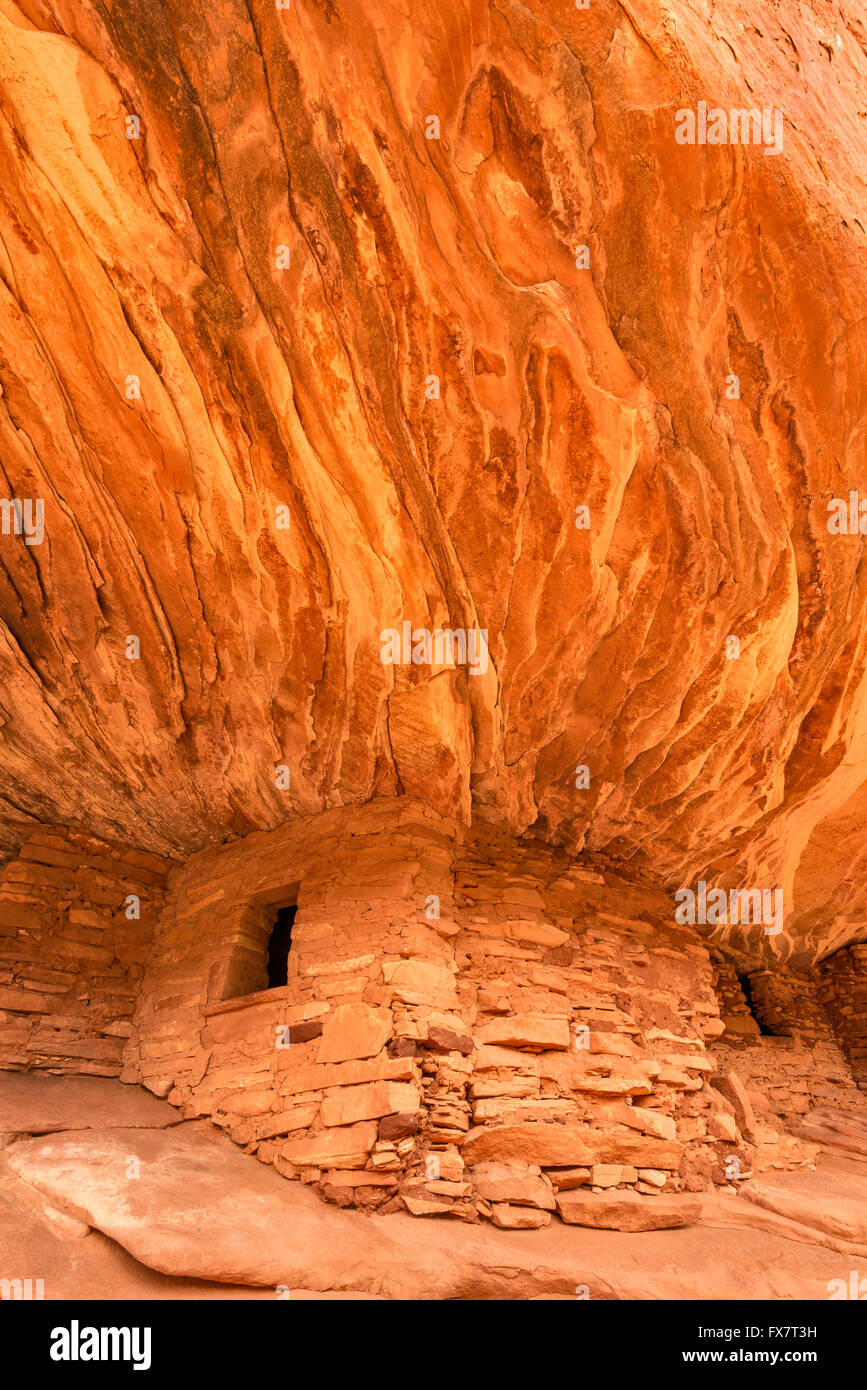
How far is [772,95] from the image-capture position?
3469 mm

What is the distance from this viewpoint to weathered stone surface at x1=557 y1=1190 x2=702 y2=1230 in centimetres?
368

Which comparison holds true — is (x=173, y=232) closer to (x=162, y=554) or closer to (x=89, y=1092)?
(x=162, y=554)

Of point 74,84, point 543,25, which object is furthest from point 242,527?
point 543,25

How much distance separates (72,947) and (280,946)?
1.28m

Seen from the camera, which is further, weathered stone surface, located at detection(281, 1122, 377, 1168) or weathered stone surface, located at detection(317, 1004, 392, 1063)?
weathered stone surface, located at detection(317, 1004, 392, 1063)

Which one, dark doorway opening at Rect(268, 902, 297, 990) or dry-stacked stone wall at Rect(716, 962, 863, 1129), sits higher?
dark doorway opening at Rect(268, 902, 297, 990)

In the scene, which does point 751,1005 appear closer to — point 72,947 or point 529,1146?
point 529,1146

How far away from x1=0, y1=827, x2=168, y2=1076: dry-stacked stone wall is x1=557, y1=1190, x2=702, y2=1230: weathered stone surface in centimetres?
265

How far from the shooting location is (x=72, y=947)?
5.16m

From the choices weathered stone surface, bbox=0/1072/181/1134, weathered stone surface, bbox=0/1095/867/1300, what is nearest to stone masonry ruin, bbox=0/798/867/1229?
weathered stone surface, bbox=0/1072/181/1134

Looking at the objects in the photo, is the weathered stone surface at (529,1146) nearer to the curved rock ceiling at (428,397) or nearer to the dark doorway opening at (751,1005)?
the curved rock ceiling at (428,397)

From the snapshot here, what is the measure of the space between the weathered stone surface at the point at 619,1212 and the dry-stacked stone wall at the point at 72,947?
265 cm

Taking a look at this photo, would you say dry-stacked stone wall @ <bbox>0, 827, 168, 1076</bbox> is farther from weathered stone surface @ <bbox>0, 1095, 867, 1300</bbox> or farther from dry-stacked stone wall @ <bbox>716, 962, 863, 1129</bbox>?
dry-stacked stone wall @ <bbox>716, 962, 863, 1129</bbox>
